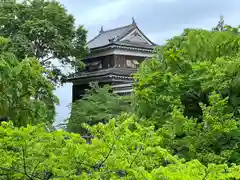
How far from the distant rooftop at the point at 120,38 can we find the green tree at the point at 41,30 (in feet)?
8.96

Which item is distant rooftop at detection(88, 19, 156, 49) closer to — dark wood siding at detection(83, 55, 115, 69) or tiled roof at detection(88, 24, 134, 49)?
tiled roof at detection(88, 24, 134, 49)

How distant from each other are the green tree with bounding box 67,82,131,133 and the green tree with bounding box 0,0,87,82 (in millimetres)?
5189

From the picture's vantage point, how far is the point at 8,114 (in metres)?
6.59

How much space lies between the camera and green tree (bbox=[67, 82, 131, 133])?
18.8 meters

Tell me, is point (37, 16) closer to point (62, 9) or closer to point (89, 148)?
point (62, 9)

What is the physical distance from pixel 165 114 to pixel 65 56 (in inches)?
762

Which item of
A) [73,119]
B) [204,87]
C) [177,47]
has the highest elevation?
[177,47]

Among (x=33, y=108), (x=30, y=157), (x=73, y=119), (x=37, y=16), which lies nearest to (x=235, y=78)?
(x=33, y=108)

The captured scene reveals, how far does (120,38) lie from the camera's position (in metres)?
29.3

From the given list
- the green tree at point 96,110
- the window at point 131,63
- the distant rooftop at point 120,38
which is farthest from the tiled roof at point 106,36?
the green tree at point 96,110

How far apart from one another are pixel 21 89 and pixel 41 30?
1871 cm

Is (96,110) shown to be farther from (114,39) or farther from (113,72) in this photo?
(114,39)

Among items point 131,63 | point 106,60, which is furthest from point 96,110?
point 131,63

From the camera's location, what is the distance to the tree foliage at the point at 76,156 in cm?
477
